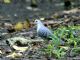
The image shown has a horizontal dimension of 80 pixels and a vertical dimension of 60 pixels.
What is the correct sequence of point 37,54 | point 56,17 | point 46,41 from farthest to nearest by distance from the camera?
1. point 56,17
2. point 46,41
3. point 37,54

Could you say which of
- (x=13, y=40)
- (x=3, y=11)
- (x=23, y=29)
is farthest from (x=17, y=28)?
(x=3, y=11)

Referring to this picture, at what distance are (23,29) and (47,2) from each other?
8.36 meters

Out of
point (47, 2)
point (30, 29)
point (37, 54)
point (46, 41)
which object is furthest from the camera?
point (47, 2)

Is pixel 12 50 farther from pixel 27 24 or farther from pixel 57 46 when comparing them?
pixel 27 24

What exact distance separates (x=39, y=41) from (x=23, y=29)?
6.80ft

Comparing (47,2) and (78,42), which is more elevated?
(78,42)

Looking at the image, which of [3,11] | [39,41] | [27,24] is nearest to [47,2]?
[3,11]

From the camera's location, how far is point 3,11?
550 inches

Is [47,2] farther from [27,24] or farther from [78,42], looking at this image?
[78,42]

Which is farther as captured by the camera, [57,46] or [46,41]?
[46,41]

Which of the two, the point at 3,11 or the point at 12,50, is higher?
the point at 12,50

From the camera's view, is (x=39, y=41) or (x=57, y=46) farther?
(x=39, y=41)

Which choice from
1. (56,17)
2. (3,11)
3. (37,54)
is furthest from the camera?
(3,11)

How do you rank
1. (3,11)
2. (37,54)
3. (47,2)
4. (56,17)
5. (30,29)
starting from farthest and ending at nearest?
(47,2) < (3,11) < (56,17) < (30,29) < (37,54)
